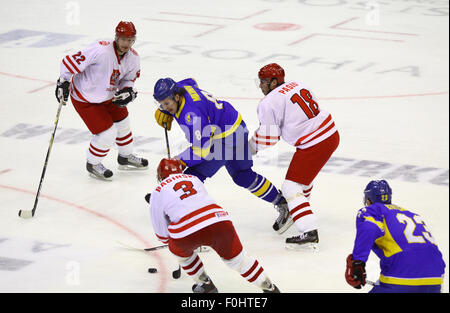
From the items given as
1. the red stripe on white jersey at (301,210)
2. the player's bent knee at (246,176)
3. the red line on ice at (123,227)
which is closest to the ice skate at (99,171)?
the red line on ice at (123,227)

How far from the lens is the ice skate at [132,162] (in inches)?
278

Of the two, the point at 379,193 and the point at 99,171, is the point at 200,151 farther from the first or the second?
the point at 99,171

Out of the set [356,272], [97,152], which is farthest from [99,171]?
[356,272]

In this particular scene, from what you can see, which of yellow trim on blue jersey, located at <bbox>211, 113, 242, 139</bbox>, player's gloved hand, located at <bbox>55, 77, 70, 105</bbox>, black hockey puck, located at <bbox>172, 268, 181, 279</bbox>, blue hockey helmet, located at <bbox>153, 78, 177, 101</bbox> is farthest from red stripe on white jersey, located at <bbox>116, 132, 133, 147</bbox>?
black hockey puck, located at <bbox>172, 268, 181, 279</bbox>

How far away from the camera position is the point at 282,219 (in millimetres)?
5859

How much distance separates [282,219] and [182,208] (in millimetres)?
1497

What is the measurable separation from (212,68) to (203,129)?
16.7ft

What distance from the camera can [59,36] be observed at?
11828mm

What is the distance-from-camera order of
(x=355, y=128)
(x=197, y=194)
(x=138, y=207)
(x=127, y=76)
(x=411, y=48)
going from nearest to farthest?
(x=197, y=194), (x=138, y=207), (x=127, y=76), (x=355, y=128), (x=411, y=48)

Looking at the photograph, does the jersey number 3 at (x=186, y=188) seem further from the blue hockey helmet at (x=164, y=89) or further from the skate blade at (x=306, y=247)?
the skate blade at (x=306, y=247)

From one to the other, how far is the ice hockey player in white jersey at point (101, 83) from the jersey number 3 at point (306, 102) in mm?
1538

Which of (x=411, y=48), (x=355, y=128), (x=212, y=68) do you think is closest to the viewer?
(x=355, y=128)
